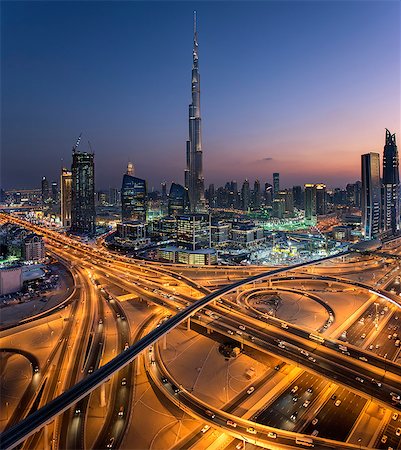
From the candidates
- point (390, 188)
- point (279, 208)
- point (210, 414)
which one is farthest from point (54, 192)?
point (210, 414)

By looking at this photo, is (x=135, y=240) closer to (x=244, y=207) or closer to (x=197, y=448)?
(x=197, y=448)

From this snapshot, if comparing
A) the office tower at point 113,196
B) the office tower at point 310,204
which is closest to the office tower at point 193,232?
the office tower at point 310,204

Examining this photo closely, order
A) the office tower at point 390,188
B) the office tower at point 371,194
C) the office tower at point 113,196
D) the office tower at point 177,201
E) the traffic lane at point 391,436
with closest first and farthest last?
1. the traffic lane at point 391,436
2. the office tower at point 371,194
3. the office tower at point 390,188
4. the office tower at point 177,201
5. the office tower at point 113,196

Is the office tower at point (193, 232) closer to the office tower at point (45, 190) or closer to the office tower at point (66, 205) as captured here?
the office tower at point (66, 205)

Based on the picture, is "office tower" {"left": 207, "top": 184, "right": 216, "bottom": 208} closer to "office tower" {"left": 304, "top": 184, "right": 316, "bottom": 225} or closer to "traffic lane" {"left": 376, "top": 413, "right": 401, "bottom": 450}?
"office tower" {"left": 304, "top": 184, "right": 316, "bottom": 225}

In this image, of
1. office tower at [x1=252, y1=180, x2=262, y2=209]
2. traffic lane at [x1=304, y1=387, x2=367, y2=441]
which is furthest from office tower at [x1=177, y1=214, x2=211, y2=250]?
office tower at [x1=252, y1=180, x2=262, y2=209]

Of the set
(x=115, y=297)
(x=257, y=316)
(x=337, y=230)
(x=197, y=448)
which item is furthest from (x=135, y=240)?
(x=197, y=448)
